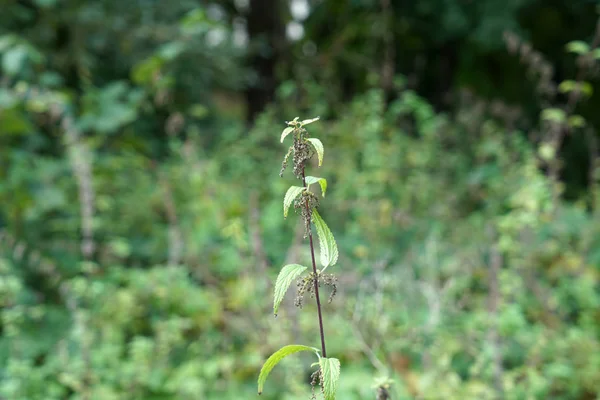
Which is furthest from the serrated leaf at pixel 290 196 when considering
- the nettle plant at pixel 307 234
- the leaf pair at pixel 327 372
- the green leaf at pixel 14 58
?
the green leaf at pixel 14 58

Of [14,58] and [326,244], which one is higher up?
[14,58]

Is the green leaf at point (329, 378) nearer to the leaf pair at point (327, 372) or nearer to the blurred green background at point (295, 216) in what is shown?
the leaf pair at point (327, 372)

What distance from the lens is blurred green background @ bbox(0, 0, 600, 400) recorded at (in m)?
2.29

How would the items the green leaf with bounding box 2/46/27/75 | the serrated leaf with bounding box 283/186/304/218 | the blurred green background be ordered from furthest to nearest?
the green leaf with bounding box 2/46/27/75
the blurred green background
the serrated leaf with bounding box 283/186/304/218

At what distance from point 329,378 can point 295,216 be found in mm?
2594

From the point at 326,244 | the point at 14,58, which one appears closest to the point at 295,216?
the point at 14,58

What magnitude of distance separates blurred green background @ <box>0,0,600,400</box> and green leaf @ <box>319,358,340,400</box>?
0.75 meters

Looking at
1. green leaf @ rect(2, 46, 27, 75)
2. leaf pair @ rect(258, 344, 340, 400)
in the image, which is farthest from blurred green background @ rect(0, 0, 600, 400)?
leaf pair @ rect(258, 344, 340, 400)

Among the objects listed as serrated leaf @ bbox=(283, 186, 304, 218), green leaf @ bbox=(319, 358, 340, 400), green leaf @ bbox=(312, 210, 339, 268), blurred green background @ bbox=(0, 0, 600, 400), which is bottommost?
green leaf @ bbox=(319, 358, 340, 400)

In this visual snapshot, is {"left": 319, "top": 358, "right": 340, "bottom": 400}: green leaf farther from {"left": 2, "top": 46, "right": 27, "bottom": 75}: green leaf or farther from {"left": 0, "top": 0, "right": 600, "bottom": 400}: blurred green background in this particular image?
{"left": 2, "top": 46, "right": 27, "bottom": 75}: green leaf

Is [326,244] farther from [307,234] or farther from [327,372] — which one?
[327,372]

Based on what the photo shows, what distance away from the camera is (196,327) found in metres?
2.74

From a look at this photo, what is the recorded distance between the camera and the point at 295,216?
338cm

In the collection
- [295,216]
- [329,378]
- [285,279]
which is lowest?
[329,378]
